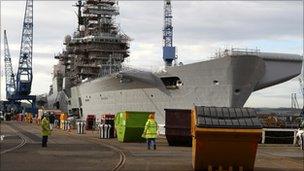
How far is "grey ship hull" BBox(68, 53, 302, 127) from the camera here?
4110 centimetres

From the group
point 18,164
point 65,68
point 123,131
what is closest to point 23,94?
point 65,68

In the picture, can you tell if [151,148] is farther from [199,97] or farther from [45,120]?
[199,97]

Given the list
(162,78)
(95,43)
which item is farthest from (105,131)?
(95,43)

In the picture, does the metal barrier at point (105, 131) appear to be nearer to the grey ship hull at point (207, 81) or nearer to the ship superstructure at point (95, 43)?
the grey ship hull at point (207, 81)

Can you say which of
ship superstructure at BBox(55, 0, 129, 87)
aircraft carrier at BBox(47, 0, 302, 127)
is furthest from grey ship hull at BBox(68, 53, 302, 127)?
ship superstructure at BBox(55, 0, 129, 87)

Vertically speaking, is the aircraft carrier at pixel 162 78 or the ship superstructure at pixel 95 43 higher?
the ship superstructure at pixel 95 43

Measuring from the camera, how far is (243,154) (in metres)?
13.6

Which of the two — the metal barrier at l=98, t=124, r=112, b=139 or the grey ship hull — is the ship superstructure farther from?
the metal barrier at l=98, t=124, r=112, b=139

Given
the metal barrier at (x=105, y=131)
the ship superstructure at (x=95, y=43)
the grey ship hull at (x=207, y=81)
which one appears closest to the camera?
the metal barrier at (x=105, y=131)

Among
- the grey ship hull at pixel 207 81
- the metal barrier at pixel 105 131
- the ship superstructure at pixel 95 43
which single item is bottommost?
the metal barrier at pixel 105 131

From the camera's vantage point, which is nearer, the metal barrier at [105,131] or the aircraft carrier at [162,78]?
the metal barrier at [105,131]

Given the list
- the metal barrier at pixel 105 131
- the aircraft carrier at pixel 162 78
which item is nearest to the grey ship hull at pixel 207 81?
the aircraft carrier at pixel 162 78

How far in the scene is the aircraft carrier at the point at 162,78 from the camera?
41.2 metres

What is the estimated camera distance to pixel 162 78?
46.3 meters
